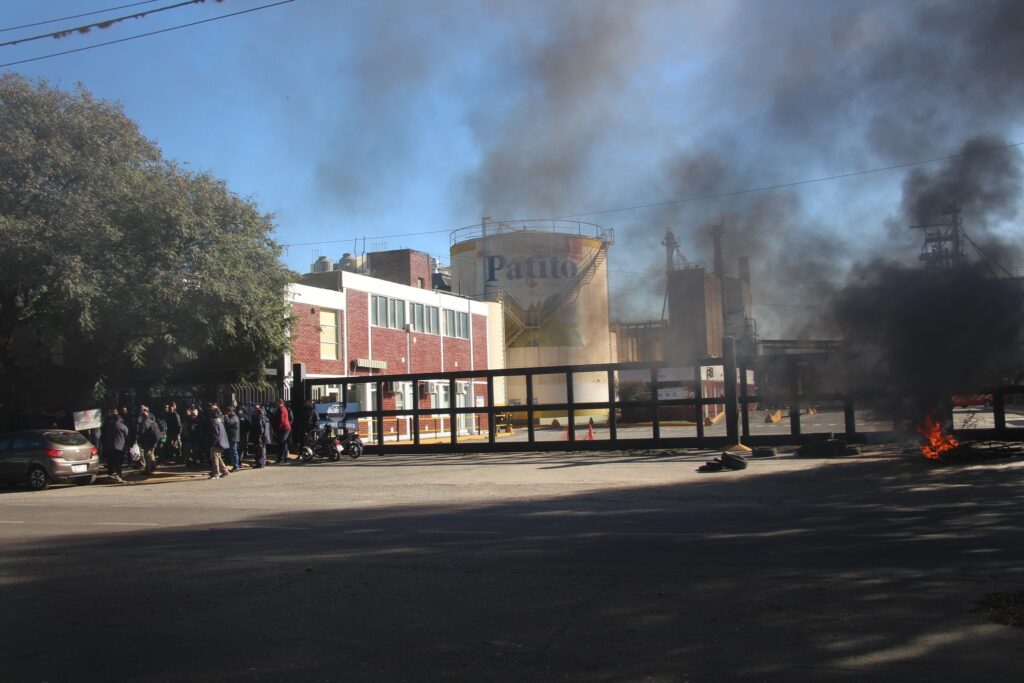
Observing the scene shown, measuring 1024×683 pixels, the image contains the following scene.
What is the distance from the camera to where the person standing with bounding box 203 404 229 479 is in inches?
808

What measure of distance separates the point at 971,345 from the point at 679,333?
9898 millimetres

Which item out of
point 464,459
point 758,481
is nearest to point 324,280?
point 464,459

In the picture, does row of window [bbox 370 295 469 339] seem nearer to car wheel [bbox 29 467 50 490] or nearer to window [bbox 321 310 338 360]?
window [bbox 321 310 338 360]

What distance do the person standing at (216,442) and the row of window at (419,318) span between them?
14.8 metres

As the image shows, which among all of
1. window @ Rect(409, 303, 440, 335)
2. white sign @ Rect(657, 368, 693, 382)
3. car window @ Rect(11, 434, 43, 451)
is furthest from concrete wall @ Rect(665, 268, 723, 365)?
window @ Rect(409, 303, 440, 335)

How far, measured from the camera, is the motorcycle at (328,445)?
78.4 ft

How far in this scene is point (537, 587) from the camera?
277 inches

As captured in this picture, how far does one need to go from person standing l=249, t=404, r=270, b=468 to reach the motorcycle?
4.09 ft

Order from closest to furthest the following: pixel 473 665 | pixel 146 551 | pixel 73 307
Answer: pixel 473 665, pixel 146 551, pixel 73 307

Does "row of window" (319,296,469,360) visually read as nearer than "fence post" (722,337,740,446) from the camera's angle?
No

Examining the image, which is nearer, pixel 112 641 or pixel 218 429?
pixel 112 641

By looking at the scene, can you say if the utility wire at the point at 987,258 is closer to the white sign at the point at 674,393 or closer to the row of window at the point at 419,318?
the white sign at the point at 674,393

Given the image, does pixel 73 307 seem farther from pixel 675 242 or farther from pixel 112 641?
pixel 112 641

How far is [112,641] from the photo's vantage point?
583 centimetres
